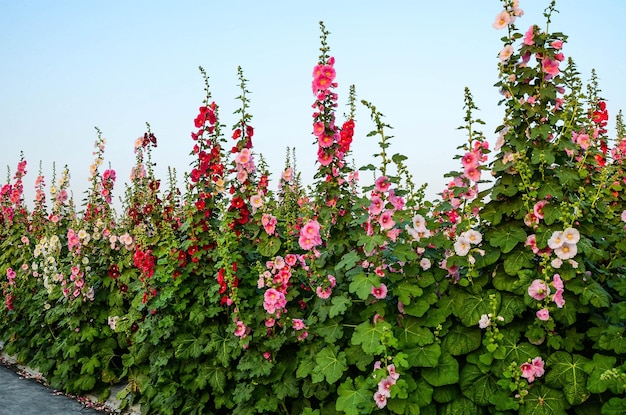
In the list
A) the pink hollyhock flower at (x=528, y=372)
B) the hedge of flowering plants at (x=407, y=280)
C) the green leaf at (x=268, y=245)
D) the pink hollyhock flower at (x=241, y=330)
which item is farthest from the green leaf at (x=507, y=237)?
the pink hollyhock flower at (x=241, y=330)

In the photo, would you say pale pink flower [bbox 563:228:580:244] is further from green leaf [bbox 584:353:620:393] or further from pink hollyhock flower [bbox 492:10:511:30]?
pink hollyhock flower [bbox 492:10:511:30]

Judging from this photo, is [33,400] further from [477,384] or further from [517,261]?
[517,261]

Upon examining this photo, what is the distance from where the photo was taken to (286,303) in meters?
3.73

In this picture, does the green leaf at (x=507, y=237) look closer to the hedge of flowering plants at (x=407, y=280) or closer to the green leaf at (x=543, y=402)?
the hedge of flowering plants at (x=407, y=280)

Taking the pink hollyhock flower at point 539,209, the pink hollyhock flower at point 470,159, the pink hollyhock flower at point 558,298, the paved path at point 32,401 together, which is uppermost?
the pink hollyhock flower at point 470,159

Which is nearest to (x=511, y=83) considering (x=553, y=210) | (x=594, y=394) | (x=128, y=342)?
(x=553, y=210)

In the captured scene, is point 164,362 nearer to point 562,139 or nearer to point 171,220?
point 171,220

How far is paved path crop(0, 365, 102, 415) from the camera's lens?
518 centimetres

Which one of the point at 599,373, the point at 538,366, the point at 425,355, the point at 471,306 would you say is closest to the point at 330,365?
the point at 425,355

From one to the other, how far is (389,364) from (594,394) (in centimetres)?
103

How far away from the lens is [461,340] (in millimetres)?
2977

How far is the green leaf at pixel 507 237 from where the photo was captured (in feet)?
9.64

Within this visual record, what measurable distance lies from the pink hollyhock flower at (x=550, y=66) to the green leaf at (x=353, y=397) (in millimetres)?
2012

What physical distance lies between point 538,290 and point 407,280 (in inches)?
27.3
